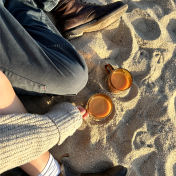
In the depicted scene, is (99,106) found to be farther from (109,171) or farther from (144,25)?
(144,25)

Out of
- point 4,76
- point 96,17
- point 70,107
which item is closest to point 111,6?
point 96,17

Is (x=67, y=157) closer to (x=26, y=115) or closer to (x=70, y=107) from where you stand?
(x=70, y=107)

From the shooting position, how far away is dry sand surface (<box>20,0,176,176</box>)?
1.23 m

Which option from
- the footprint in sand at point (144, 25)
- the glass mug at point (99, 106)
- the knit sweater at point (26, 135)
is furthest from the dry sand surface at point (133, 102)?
the knit sweater at point (26, 135)

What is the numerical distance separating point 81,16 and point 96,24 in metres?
0.15

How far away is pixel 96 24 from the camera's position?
133 centimetres

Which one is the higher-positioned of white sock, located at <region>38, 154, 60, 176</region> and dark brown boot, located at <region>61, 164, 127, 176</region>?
white sock, located at <region>38, 154, 60, 176</region>

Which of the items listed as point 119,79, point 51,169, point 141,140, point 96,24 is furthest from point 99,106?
point 96,24

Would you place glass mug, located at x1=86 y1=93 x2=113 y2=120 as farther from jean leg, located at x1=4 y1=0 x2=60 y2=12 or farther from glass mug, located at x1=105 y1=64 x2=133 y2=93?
jean leg, located at x1=4 y1=0 x2=60 y2=12

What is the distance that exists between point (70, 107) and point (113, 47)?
2.25ft

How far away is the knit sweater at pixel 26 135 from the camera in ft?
2.57

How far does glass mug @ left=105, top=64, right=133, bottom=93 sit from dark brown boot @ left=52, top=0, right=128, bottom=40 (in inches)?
14.9

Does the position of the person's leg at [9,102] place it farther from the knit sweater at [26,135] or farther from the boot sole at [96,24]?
the boot sole at [96,24]

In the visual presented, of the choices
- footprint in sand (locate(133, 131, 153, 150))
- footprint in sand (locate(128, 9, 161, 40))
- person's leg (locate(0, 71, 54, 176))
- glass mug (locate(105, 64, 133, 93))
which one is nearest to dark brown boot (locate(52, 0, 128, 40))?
footprint in sand (locate(128, 9, 161, 40))
